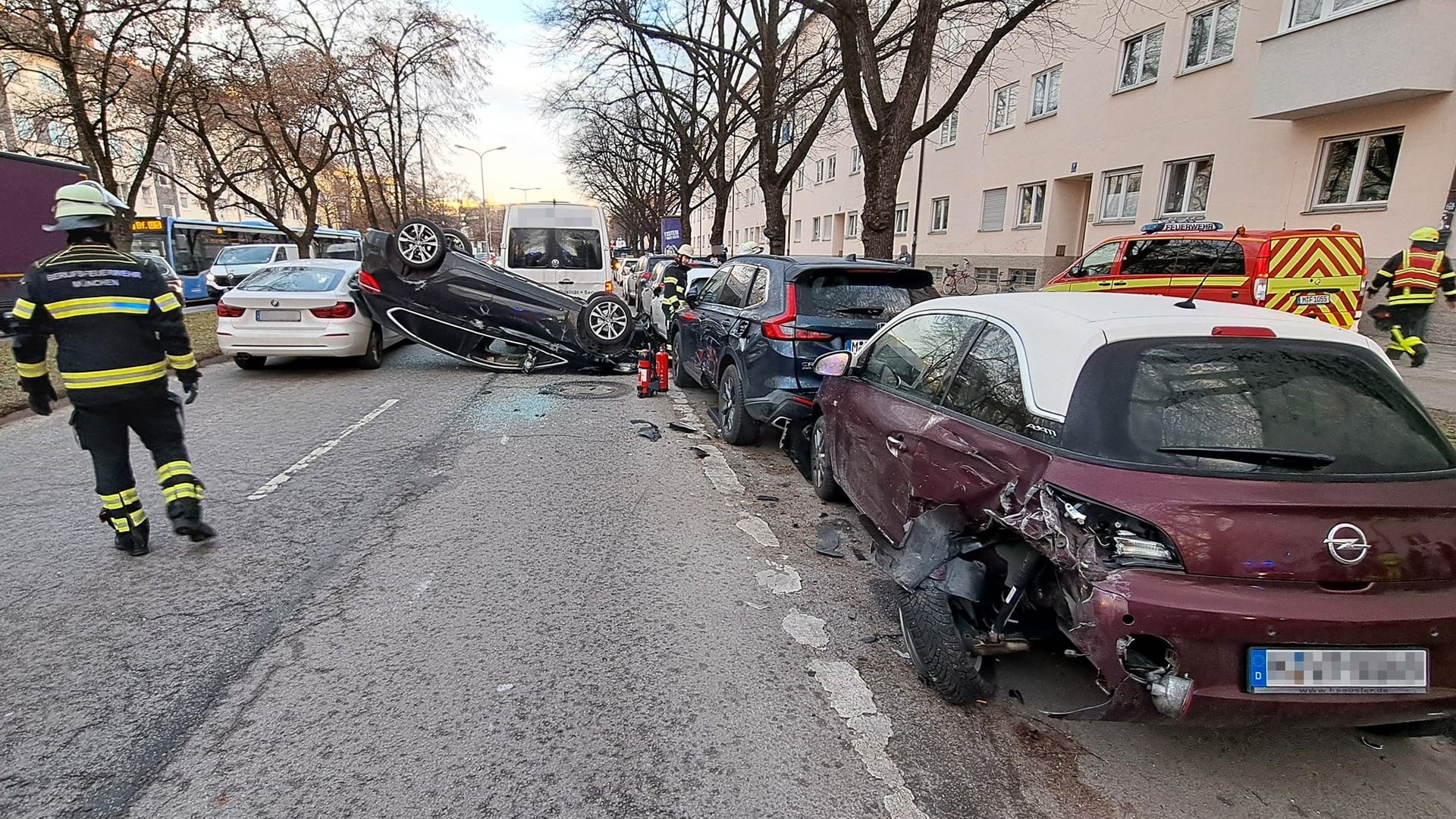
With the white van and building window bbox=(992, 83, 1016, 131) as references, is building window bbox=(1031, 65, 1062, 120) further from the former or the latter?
the white van

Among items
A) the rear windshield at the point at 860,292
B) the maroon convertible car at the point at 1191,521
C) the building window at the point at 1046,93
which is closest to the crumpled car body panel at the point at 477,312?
the rear windshield at the point at 860,292

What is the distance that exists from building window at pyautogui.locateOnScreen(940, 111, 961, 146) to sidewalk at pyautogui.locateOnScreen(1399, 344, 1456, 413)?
57.5 ft

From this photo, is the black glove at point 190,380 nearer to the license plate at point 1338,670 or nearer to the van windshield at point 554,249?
the license plate at point 1338,670

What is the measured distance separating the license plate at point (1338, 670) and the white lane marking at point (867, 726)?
3.56 ft

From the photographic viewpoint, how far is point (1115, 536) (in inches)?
86.5

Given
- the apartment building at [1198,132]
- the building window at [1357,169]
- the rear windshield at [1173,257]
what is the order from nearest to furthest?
the rear windshield at [1173,257] → the apartment building at [1198,132] → the building window at [1357,169]

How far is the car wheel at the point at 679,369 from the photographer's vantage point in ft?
29.6

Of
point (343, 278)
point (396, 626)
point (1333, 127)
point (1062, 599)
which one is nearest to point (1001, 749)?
point (1062, 599)

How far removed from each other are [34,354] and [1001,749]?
518 cm

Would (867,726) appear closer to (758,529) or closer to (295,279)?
(758,529)

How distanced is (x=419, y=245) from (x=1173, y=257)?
34.3ft

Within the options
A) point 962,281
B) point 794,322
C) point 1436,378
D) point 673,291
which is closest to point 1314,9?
point 1436,378

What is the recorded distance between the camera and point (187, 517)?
4027 mm

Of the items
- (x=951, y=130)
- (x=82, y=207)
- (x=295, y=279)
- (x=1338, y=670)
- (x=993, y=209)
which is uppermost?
(x=951, y=130)
